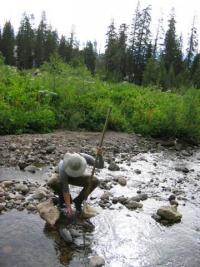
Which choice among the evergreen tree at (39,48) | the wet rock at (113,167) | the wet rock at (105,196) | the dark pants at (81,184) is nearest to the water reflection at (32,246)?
the dark pants at (81,184)

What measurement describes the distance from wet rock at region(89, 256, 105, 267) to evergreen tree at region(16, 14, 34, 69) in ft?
226

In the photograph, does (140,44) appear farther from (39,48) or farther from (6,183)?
(6,183)

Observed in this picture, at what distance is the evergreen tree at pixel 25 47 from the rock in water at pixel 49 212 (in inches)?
2650

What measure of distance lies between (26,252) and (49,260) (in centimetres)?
47

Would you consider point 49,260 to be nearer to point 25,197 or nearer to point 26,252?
point 26,252

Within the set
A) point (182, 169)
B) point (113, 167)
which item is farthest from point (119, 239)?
point (182, 169)

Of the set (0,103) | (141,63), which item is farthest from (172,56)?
(0,103)

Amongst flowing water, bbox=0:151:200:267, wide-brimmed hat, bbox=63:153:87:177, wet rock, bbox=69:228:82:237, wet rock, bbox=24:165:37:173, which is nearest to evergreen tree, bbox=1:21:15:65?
wet rock, bbox=24:165:37:173

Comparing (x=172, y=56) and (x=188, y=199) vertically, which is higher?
(x=172, y=56)

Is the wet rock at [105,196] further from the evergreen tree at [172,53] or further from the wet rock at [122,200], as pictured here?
the evergreen tree at [172,53]

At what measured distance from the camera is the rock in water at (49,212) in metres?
7.74

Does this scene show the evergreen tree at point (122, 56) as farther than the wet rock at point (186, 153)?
Yes

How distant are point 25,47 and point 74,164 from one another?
228ft

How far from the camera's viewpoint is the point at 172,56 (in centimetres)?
6600
